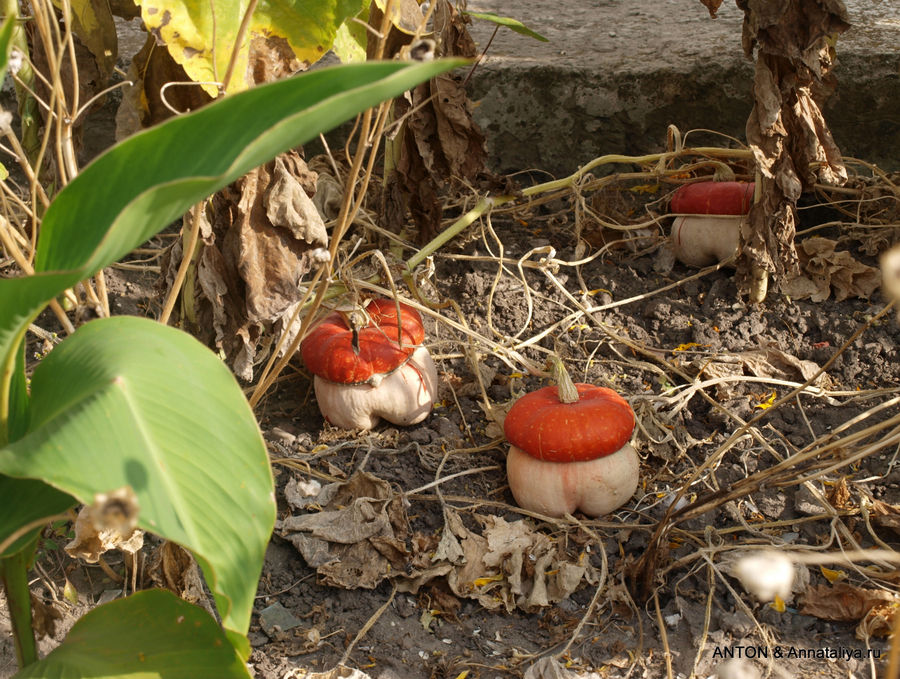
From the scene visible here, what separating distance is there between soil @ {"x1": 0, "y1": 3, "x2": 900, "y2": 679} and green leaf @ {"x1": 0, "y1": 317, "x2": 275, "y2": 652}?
0.75 meters

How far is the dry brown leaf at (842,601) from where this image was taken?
1.56 m

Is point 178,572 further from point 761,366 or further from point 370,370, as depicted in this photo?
point 761,366

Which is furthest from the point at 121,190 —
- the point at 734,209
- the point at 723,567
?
the point at 734,209

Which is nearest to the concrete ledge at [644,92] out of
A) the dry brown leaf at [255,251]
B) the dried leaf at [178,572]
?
the dry brown leaf at [255,251]

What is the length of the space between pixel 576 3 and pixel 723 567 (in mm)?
3111

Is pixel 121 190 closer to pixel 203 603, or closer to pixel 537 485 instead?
pixel 203 603

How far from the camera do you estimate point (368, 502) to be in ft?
6.22

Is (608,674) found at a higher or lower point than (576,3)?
lower

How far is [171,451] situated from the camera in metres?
0.90

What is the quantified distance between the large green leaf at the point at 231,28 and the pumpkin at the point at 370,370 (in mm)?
704

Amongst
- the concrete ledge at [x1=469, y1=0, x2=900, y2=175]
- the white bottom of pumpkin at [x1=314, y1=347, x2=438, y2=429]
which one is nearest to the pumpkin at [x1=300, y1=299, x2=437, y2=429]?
the white bottom of pumpkin at [x1=314, y1=347, x2=438, y2=429]

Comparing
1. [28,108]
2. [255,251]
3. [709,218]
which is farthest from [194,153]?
[709,218]

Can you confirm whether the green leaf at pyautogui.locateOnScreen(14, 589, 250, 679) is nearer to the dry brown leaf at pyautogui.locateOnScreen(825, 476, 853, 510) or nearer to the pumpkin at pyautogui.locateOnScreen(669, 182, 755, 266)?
the dry brown leaf at pyautogui.locateOnScreen(825, 476, 853, 510)

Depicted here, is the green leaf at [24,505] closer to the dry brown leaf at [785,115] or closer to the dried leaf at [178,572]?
the dried leaf at [178,572]
